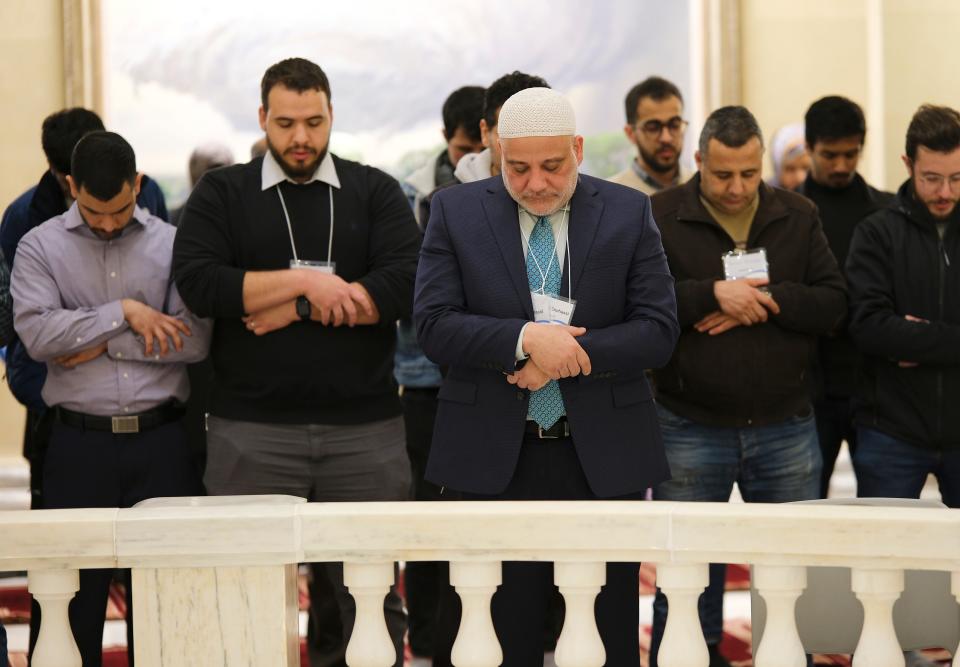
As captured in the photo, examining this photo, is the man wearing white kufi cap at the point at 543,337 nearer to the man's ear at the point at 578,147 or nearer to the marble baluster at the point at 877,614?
the man's ear at the point at 578,147

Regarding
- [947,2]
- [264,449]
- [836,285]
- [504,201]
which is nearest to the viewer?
[504,201]

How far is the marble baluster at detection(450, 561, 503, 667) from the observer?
253cm

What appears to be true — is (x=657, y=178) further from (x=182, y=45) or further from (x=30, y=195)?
(x=182, y=45)

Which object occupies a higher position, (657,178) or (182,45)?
(182,45)

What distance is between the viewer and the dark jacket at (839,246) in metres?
4.66

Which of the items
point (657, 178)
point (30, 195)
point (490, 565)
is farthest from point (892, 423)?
point (30, 195)

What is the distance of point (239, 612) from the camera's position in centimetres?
254

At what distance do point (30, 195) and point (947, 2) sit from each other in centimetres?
495

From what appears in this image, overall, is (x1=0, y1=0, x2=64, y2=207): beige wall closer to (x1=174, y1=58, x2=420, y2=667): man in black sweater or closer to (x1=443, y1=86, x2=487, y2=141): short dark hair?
(x1=443, y1=86, x2=487, y2=141): short dark hair

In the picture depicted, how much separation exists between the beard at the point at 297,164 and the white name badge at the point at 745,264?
1.25m

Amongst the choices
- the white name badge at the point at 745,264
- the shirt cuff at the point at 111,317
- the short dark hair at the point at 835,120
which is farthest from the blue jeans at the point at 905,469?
the shirt cuff at the point at 111,317

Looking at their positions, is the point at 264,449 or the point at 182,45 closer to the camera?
the point at 264,449

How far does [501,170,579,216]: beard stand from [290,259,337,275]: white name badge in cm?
77

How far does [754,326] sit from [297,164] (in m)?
1.43
